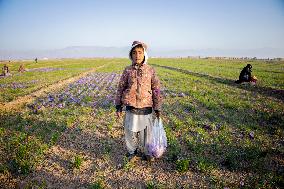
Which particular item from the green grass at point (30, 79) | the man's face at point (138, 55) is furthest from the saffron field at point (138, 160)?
the green grass at point (30, 79)

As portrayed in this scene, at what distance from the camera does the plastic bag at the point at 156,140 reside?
6.94 meters

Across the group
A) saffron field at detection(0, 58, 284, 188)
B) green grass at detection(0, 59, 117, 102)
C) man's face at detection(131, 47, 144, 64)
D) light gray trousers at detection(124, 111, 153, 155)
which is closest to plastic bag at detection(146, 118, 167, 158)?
light gray trousers at detection(124, 111, 153, 155)

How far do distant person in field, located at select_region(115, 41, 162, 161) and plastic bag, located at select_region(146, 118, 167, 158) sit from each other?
0.14 meters

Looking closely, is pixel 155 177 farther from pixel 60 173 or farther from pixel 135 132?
pixel 60 173

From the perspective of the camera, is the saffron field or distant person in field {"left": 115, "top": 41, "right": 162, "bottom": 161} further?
distant person in field {"left": 115, "top": 41, "right": 162, "bottom": 161}

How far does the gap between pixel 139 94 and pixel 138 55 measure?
0.97 meters

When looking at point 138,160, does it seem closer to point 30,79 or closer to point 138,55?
point 138,55

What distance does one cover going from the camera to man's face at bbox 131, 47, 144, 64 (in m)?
6.54

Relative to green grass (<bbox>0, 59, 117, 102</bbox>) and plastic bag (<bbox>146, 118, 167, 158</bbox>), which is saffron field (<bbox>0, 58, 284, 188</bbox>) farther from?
green grass (<bbox>0, 59, 117, 102</bbox>)

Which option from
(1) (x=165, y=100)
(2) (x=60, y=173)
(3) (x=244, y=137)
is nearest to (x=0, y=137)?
(2) (x=60, y=173)

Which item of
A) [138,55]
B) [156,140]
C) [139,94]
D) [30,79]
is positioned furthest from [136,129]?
[30,79]

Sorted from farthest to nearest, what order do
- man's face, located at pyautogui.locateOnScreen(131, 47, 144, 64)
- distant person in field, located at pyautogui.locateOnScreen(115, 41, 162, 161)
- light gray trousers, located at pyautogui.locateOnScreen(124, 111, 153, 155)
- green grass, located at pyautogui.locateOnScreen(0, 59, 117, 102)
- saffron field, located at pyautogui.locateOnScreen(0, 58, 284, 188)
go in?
green grass, located at pyautogui.locateOnScreen(0, 59, 117, 102)
light gray trousers, located at pyautogui.locateOnScreen(124, 111, 153, 155)
distant person in field, located at pyautogui.locateOnScreen(115, 41, 162, 161)
man's face, located at pyautogui.locateOnScreen(131, 47, 144, 64)
saffron field, located at pyautogui.locateOnScreen(0, 58, 284, 188)

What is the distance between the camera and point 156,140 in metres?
6.96

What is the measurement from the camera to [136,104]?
22.2 ft
